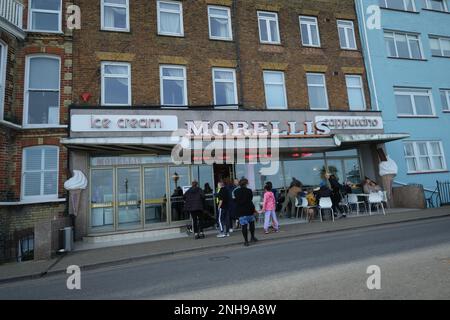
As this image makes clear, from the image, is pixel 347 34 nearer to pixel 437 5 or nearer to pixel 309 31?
pixel 309 31

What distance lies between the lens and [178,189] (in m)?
13.0

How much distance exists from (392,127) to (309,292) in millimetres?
15171

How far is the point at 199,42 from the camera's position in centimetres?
1445

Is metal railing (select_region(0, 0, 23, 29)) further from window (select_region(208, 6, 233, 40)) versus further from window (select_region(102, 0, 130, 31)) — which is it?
window (select_region(208, 6, 233, 40))

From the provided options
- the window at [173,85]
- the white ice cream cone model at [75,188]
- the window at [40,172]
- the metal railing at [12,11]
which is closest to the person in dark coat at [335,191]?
the window at [173,85]

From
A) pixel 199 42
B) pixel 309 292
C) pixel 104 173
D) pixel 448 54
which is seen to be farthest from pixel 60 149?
pixel 448 54

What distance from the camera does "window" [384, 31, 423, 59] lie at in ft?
59.7

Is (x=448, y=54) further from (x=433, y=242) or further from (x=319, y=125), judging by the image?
(x=433, y=242)

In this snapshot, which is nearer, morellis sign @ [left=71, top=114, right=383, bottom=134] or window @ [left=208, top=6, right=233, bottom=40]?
morellis sign @ [left=71, top=114, right=383, bottom=134]

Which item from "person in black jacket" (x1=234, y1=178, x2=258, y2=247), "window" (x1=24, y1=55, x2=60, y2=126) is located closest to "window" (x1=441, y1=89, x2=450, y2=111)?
"person in black jacket" (x1=234, y1=178, x2=258, y2=247)

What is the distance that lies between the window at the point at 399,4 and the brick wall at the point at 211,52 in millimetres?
2621

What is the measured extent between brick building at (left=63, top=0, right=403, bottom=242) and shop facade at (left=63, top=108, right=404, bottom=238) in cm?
5

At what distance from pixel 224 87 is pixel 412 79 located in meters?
11.8

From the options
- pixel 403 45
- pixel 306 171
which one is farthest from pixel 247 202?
pixel 403 45
